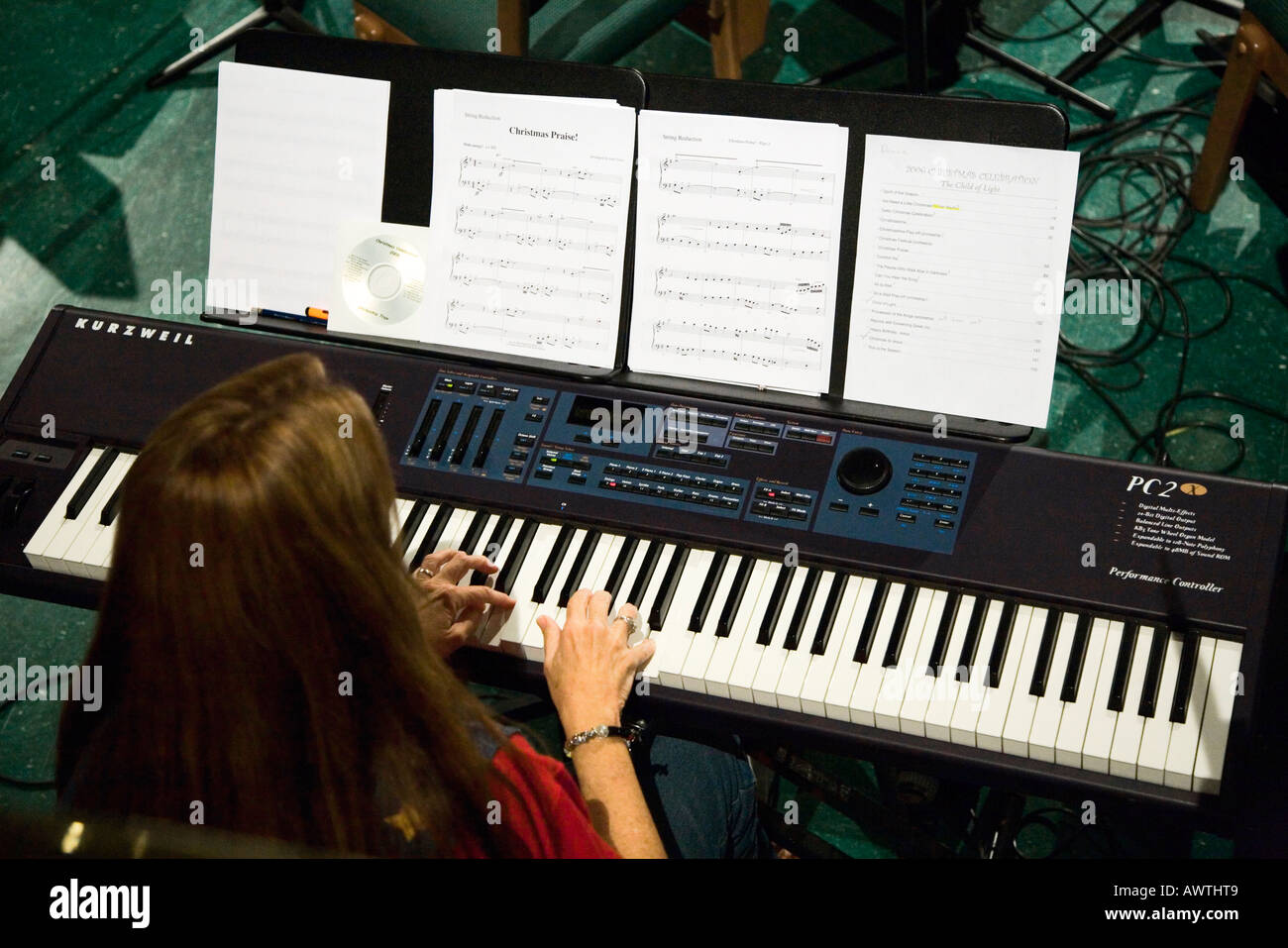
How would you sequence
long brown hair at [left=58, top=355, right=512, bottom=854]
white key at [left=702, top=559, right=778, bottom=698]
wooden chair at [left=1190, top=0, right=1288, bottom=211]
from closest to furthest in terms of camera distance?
long brown hair at [left=58, top=355, right=512, bottom=854]
white key at [left=702, top=559, right=778, bottom=698]
wooden chair at [left=1190, top=0, right=1288, bottom=211]

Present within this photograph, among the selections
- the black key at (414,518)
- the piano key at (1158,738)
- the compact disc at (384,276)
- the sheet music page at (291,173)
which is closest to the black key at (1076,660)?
the piano key at (1158,738)

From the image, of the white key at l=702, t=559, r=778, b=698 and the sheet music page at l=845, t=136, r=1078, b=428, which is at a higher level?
the sheet music page at l=845, t=136, r=1078, b=428

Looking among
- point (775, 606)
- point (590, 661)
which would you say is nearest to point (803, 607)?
point (775, 606)

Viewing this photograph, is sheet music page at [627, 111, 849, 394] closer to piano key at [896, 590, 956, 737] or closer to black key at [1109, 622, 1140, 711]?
piano key at [896, 590, 956, 737]

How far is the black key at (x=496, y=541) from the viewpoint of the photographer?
2.06 meters

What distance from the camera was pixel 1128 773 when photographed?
1.76m

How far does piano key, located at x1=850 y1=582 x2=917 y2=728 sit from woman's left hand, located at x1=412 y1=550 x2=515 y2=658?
60 cm

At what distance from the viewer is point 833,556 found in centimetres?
197

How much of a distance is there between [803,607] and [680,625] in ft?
0.69

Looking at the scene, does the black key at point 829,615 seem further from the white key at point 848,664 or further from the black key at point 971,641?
the black key at point 971,641

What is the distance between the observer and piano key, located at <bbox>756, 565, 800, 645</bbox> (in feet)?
6.37

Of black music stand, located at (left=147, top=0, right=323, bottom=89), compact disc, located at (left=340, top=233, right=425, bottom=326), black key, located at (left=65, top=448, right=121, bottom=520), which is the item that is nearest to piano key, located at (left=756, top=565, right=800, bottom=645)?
compact disc, located at (left=340, top=233, right=425, bottom=326)

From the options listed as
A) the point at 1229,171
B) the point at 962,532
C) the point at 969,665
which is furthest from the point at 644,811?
the point at 1229,171

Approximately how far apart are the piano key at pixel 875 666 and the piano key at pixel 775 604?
161 millimetres
